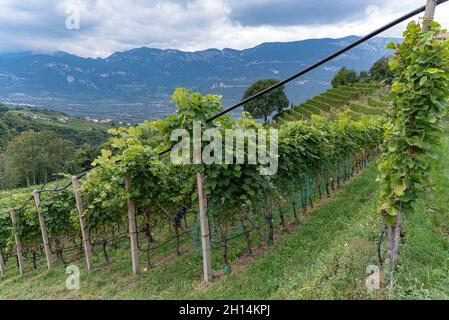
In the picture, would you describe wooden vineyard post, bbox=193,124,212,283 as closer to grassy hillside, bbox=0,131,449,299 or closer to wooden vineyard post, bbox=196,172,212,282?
wooden vineyard post, bbox=196,172,212,282

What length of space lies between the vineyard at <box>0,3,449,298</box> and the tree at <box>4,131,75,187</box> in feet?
155

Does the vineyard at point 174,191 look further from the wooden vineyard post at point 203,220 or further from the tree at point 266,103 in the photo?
the tree at point 266,103

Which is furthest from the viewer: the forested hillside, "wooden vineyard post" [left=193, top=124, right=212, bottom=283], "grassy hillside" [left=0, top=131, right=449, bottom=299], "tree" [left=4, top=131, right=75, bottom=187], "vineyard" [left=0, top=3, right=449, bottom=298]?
the forested hillside

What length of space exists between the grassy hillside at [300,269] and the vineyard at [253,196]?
0.10ft

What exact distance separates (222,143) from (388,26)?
2394 millimetres

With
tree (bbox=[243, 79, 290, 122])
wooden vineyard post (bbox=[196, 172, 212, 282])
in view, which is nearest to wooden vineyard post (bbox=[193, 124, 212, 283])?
wooden vineyard post (bbox=[196, 172, 212, 282])

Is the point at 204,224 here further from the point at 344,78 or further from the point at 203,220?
the point at 344,78

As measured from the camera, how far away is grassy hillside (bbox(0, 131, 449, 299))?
2.78 meters

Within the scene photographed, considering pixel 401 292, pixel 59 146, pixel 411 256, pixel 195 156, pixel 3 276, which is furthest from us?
pixel 59 146

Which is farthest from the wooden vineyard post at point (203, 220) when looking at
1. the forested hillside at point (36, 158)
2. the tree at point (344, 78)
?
the tree at point (344, 78)

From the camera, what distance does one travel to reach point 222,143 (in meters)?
3.92

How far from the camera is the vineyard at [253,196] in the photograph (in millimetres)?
2652

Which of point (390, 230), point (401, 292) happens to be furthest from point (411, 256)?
point (401, 292)
